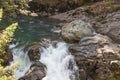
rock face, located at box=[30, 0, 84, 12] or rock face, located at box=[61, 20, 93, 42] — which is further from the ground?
rock face, located at box=[30, 0, 84, 12]

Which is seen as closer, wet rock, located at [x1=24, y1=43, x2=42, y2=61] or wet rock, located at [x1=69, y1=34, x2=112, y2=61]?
wet rock, located at [x1=69, y1=34, x2=112, y2=61]

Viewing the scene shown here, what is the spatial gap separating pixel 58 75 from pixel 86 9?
1382 centimetres

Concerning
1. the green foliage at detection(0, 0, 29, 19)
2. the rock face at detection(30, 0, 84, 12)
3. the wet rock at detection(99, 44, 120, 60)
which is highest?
the green foliage at detection(0, 0, 29, 19)

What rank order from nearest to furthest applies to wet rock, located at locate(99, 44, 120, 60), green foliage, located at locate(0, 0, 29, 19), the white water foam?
green foliage, located at locate(0, 0, 29, 19) → wet rock, located at locate(99, 44, 120, 60) → the white water foam

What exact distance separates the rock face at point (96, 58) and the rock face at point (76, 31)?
1.57m

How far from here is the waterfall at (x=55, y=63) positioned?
17.1m

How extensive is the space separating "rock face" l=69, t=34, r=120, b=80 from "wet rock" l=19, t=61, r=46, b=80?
2.02 metres

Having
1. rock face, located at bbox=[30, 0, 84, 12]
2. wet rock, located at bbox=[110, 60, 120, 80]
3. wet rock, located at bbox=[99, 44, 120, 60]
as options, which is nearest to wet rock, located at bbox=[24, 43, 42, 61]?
wet rock, located at bbox=[99, 44, 120, 60]

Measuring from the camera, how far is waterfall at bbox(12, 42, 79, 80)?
56.0 feet

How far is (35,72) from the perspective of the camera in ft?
52.7

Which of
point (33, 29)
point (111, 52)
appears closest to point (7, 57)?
point (111, 52)

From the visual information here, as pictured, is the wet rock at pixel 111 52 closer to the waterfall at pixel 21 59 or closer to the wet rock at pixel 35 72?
the wet rock at pixel 35 72

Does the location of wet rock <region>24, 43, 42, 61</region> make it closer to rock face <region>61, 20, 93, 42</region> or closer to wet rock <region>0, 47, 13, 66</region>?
wet rock <region>0, 47, 13, 66</region>

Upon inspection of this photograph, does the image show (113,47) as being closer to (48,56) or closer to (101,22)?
(48,56)
